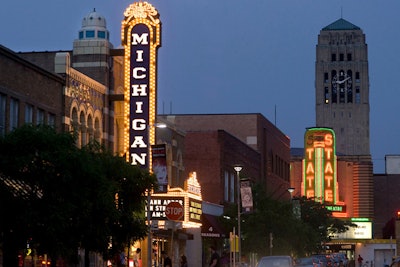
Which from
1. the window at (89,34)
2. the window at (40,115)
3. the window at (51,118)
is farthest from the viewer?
the window at (89,34)

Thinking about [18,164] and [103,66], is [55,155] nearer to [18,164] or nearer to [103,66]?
[18,164]

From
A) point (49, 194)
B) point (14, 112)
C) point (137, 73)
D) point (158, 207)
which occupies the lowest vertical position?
point (49, 194)

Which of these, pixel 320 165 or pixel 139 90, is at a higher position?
pixel 320 165

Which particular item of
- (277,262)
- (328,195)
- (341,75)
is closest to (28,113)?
(277,262)

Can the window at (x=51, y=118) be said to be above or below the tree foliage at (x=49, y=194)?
above

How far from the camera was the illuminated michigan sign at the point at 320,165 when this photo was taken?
135 metres

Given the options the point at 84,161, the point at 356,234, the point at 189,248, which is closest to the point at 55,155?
the point at 84,161

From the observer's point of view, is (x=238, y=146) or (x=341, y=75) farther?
(x=341, y=75)

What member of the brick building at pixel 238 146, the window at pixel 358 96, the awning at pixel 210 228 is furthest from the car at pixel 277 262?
the window at pixel 358 96

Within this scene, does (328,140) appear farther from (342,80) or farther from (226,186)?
(226,186)

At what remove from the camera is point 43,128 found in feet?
110

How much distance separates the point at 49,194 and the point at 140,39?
25.4 metres

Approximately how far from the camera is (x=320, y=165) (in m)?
136

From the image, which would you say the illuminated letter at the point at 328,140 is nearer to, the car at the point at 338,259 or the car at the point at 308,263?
the car at the point at 338,259
